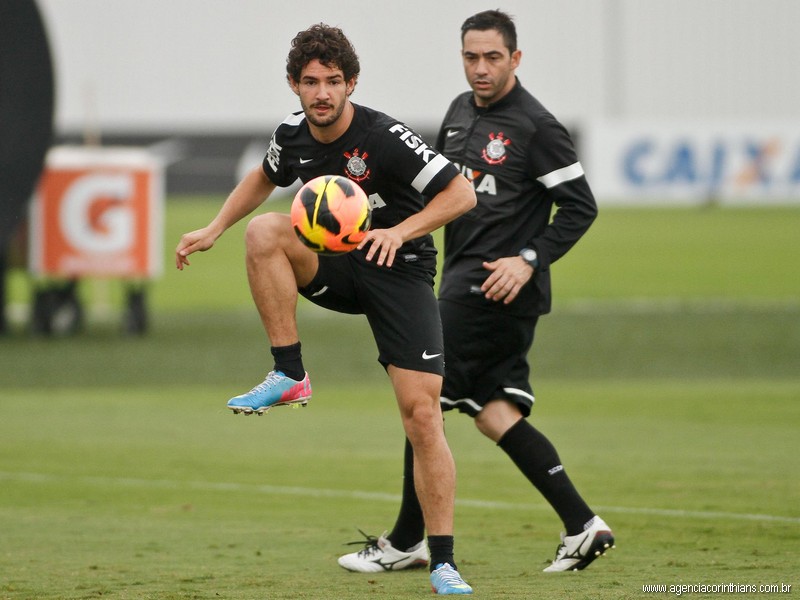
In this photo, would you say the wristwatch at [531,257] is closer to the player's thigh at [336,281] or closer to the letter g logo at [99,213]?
the player's thigh at [336,281]

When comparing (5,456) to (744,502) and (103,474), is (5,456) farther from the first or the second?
(744,502)

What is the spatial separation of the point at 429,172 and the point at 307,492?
4.03m

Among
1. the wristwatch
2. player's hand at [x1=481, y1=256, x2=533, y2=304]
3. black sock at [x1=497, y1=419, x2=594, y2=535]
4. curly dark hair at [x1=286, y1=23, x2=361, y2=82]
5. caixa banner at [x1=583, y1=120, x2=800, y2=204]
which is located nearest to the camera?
curly dark hair at [x1=286, y1=23, x2=361, y2=82]

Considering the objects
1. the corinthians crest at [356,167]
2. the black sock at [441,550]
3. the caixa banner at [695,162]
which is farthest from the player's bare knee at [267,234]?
the caixa banner at [695,162]

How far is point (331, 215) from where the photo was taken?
6.20 metres

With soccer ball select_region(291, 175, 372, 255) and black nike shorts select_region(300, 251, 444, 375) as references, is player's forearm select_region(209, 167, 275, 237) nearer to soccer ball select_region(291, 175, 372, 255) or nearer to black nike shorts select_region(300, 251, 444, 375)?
black nike shorts select_region(300, 251, 444, 375)

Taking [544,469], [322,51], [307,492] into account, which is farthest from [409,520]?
[307,492]

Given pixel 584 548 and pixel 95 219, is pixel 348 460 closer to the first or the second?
pixel 584 548

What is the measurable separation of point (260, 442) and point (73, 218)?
30.3ft

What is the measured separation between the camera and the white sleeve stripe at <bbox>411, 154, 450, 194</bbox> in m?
6.45

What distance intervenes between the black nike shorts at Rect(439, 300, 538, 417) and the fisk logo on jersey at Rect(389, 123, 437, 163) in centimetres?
125

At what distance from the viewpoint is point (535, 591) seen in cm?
639

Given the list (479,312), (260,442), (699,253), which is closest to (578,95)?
(699,253)

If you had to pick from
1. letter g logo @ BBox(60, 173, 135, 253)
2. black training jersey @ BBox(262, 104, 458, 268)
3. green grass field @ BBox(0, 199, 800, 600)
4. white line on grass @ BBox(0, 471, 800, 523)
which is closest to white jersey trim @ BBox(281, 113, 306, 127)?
black training jersey @ BBox(262, 104, 458, 268)
